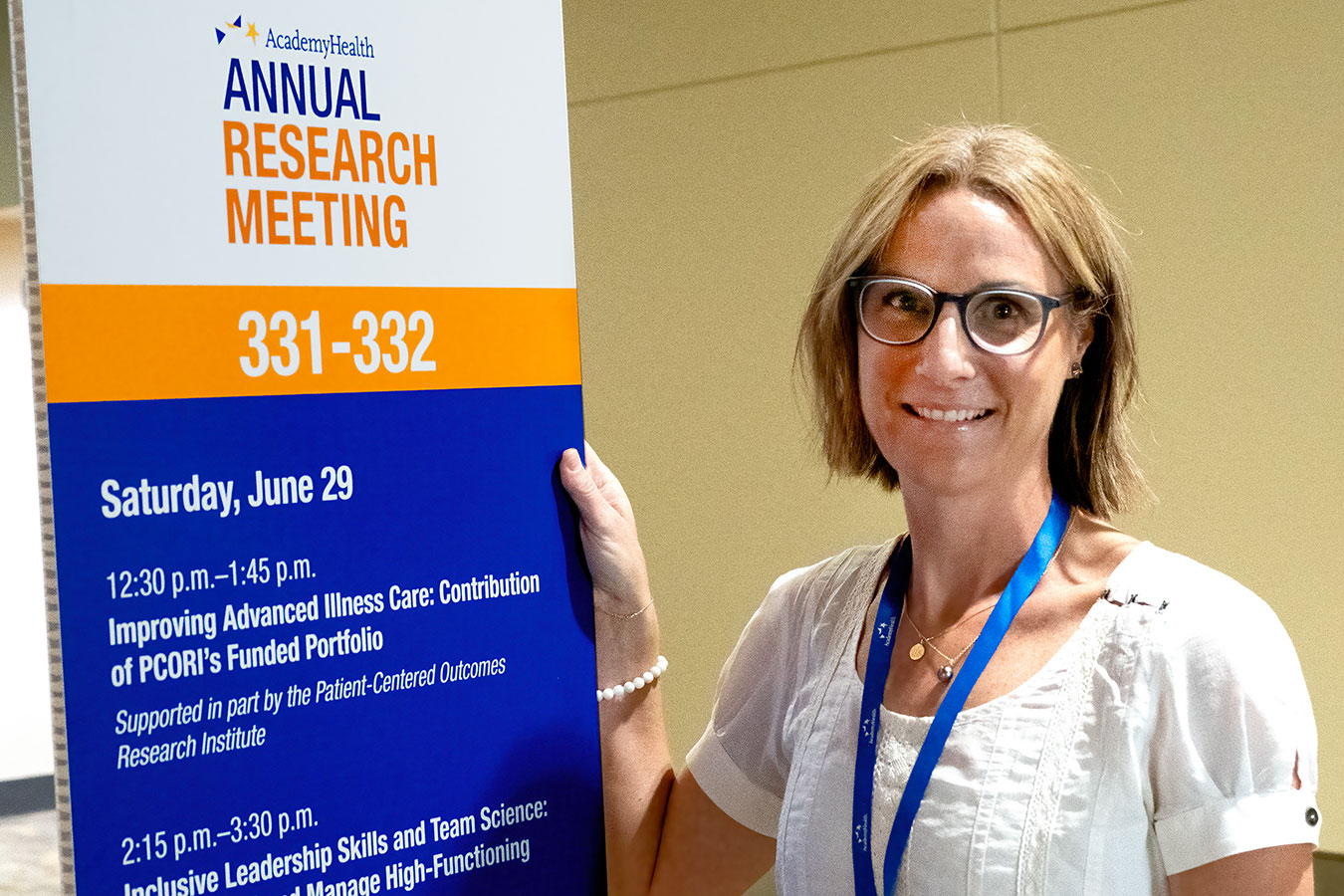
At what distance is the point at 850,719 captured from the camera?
5.44 feet

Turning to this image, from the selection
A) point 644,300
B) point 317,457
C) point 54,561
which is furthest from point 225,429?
point 644,300

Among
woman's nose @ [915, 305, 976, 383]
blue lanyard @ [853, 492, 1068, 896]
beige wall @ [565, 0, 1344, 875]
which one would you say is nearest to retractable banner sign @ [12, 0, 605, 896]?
blue lanyard @ [853, 492, 1068, 896]

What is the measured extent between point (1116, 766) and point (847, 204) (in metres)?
2.43

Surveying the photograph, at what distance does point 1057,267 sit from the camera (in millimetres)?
1568

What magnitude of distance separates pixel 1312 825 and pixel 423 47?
4.30ft

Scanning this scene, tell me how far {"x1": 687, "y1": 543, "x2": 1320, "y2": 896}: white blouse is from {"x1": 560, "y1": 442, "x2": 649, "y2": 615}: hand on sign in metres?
0.36

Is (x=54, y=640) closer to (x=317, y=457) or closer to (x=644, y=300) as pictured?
(x=317, y=457)

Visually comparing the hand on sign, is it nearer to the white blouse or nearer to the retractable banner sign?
the retractable banner sign

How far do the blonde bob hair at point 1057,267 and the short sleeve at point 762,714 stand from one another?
31cm

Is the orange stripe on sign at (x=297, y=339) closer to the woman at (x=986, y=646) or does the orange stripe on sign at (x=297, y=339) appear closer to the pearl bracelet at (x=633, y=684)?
the woman at (x=986, y=646)

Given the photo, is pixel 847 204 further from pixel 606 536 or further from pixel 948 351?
pixel 606 536

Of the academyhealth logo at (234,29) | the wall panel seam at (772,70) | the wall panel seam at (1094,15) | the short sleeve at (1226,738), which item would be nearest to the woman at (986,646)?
the short sleeve at (1226,738)

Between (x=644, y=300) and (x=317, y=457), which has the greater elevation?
(x=644, y=300)

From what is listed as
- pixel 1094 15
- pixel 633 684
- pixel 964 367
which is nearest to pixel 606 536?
pixel 633 684
